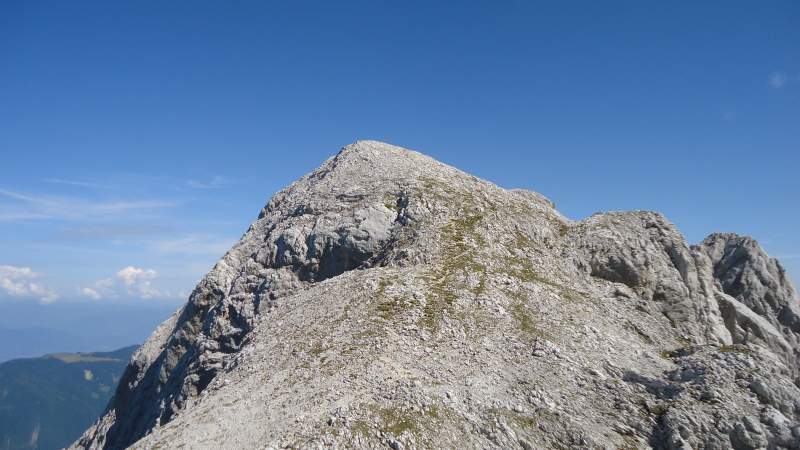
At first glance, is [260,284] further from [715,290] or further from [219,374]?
[715,290]

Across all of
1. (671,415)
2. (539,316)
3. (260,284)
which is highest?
(260,284)

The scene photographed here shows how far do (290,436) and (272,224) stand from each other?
3799 centimetres

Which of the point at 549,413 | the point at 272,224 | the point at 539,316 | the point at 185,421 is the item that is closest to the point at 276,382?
the point at 185,421

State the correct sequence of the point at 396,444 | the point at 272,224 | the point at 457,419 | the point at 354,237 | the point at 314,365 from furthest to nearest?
1. the point at 272,224
2. the point at 354,237
3. the point at 314,365
4. the point at 457,419
5. the point at 396,444

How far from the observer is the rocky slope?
2952 cm

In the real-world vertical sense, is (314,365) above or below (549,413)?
above

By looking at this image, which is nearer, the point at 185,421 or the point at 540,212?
the point at 185,421

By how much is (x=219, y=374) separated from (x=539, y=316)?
2509cm

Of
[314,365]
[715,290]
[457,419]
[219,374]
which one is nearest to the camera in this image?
[457,419]

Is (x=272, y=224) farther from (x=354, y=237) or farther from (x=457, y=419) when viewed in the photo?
(x=457, y=419)

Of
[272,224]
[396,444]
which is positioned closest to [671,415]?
[396,444]

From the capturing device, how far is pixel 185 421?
3166cm

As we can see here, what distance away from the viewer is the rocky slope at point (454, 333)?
2952 cm

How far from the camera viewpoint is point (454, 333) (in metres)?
36.8
